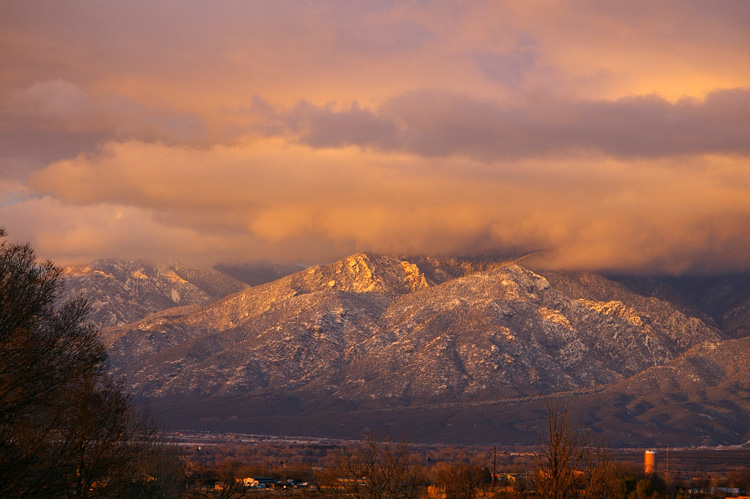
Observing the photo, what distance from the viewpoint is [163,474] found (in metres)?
86.9

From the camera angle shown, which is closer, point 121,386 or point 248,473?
point 121,386

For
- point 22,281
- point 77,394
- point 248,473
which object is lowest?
point 248,473

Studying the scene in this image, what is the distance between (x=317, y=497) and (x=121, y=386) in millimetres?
56143

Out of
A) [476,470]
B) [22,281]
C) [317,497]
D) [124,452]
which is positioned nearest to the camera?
[22,281]

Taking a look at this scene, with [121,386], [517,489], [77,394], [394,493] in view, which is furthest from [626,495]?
[77,394]

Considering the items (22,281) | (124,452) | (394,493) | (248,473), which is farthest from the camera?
(248,473)

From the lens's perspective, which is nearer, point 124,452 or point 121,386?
point 124,452

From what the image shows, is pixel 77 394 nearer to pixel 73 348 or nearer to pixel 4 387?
pixel 73 348

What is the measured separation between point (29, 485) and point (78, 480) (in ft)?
26.3

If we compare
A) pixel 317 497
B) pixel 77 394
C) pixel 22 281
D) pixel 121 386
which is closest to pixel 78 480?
pixel 77 394

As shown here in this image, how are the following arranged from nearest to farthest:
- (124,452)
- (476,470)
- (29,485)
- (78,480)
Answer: (29,485), (78,480), (124,452), (476,470)

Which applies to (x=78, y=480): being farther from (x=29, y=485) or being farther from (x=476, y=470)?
(x=476, y=470)

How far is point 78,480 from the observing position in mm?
44594

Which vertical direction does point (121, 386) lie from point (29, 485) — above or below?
above
